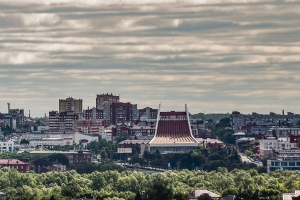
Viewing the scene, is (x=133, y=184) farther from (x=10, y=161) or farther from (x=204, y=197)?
(x=10, y=161)

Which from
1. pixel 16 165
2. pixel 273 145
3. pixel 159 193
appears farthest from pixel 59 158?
pixel 159 193

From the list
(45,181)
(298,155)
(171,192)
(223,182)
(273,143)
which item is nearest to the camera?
(171,192)

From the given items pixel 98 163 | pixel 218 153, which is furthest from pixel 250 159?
pixel 98 163

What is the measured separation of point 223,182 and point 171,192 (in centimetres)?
1857

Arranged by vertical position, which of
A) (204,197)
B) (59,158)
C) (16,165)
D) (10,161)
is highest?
(59,158)

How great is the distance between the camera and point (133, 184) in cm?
12488

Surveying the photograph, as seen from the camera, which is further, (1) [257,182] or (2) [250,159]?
(2) [250,159]

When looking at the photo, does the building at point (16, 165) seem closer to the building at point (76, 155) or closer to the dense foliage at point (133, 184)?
the building at point (76, 155)

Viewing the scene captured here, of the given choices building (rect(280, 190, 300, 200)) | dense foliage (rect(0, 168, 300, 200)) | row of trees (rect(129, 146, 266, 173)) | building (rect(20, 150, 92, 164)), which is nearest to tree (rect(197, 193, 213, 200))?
dense foliage (rect(0, 168, 300, 200))

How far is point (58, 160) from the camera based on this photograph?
174 m

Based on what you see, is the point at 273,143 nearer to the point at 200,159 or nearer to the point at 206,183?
the point at 200,159

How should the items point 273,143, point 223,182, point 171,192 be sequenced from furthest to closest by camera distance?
point 273,143, point 223,182, point 171,192

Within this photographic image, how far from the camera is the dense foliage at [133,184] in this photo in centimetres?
10881

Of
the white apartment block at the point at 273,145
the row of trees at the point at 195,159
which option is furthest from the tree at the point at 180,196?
the white apartment block at the point at 273,145
